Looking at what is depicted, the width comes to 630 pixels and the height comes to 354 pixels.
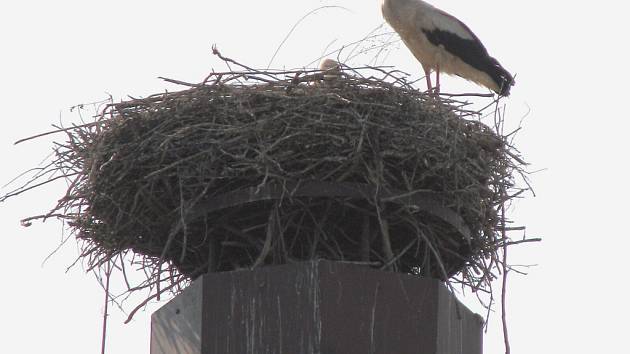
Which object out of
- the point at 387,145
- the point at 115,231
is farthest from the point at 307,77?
the point at 115,231

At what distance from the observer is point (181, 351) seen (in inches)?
294

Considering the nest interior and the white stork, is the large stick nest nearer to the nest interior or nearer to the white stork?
the nest interior

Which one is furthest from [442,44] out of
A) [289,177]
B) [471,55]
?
[289,177]

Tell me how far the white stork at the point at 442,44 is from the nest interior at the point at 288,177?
8.52ft

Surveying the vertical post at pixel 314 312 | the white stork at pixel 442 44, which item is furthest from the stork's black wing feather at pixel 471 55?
the vertical post at pixel 314 312

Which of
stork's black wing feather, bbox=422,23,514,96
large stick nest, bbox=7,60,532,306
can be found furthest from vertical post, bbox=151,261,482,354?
stork's black wing feather, bbox=422,23,514,96

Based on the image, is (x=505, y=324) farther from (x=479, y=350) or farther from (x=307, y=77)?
(x=307, y=77)

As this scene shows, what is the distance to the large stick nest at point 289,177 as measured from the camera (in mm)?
7746

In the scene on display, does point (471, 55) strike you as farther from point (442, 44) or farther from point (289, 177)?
point (289, 177)

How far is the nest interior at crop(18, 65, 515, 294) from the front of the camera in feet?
25.4

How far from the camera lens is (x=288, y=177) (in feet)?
25.2

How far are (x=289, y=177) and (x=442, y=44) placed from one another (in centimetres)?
373

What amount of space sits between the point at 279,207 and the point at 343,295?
95 cm

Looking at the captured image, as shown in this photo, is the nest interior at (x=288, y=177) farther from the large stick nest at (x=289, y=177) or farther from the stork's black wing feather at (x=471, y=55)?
the stork's black wing feather at (x=471, y=55)
